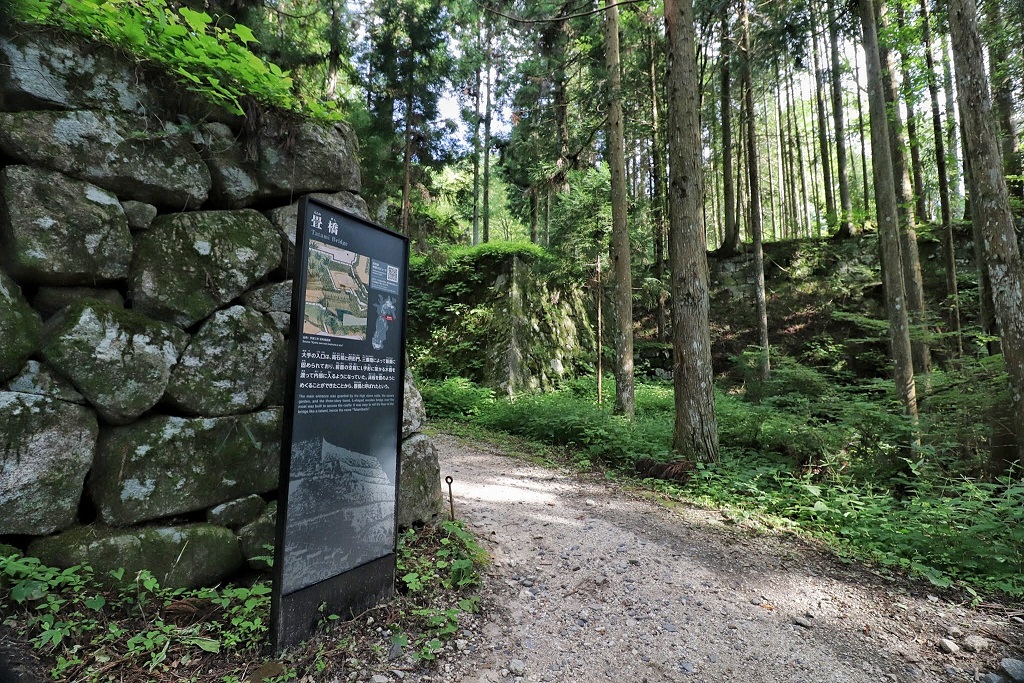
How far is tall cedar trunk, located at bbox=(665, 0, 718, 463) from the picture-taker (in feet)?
20.2

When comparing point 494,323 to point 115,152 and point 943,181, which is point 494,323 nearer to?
point 115,152

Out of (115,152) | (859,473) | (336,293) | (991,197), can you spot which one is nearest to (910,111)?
(991,197)

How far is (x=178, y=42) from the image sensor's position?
116 inches

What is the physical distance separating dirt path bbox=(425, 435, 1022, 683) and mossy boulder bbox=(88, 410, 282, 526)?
163 centimetres

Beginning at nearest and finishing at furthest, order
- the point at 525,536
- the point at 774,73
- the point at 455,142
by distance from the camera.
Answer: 1. the point at 525,536
2. the point at 774,73
3. the point at 455,142

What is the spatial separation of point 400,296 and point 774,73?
11627mm

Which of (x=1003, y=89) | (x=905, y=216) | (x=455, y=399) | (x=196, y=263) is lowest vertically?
(x=455, y=399)

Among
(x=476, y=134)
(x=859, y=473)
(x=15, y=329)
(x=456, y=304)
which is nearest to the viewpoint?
(x=15, y=329)

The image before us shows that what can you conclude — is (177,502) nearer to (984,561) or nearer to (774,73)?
(984,561)

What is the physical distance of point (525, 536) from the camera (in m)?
4.14

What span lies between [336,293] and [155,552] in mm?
1678

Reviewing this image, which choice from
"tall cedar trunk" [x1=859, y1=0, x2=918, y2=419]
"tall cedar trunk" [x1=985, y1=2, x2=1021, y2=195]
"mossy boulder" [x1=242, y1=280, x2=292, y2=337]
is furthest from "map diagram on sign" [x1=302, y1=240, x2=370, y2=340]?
"tall cedar trunk" [x1=985, y1=2, x2=1021, y2=195]

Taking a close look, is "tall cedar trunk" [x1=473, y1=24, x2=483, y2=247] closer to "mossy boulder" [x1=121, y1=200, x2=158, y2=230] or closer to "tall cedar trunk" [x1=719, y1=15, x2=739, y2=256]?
"tall cedar trunk" [x1=719, y1=15, x2=739, y2=256]

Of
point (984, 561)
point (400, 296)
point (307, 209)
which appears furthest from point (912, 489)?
point (307, 209)
